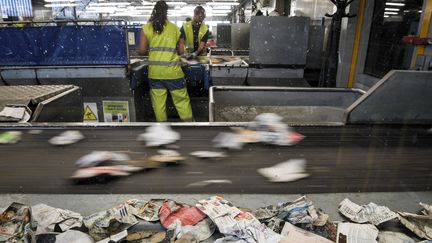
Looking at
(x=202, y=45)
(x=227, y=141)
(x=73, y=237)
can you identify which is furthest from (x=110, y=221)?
(x=202, y=45)

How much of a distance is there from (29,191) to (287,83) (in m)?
2.63

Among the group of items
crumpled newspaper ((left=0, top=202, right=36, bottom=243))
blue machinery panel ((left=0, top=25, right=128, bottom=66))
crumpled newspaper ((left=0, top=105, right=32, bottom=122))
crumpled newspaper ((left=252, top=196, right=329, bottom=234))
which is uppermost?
blue machinery panel ((left=0, top=25, right=128, bottom=66))

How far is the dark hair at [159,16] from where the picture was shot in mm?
2770

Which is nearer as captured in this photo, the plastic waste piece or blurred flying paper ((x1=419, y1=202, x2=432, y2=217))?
blurred flying paper ((x1=419, y1=202, x2=432, y2=217))

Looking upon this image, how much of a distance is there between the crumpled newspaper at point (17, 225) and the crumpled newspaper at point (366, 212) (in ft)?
3.32

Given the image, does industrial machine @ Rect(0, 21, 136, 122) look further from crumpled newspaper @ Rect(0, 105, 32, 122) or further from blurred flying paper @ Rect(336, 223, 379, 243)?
blurred flying paper @ Rect(336, 223, 379, 243)

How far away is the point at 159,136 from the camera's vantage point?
1.24m

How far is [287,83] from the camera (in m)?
3.21

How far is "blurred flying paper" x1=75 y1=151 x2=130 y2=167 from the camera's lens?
1.19 meters

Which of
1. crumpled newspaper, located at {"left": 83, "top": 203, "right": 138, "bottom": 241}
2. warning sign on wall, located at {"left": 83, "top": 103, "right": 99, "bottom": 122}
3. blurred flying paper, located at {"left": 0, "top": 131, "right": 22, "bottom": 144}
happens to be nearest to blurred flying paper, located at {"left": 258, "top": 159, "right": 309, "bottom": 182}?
crumpled newspaper, located at {"left": 83, "top": 203, "right": 138, "bottom": 241}

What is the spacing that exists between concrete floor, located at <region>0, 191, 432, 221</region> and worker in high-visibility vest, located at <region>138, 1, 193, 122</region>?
1.96 metres

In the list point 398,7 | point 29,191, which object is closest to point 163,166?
point 29,191

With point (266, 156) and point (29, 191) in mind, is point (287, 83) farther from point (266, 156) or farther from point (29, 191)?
point (29, 191)

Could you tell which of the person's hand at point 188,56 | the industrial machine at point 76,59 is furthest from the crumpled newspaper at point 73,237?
the person's hand at point 188,56
